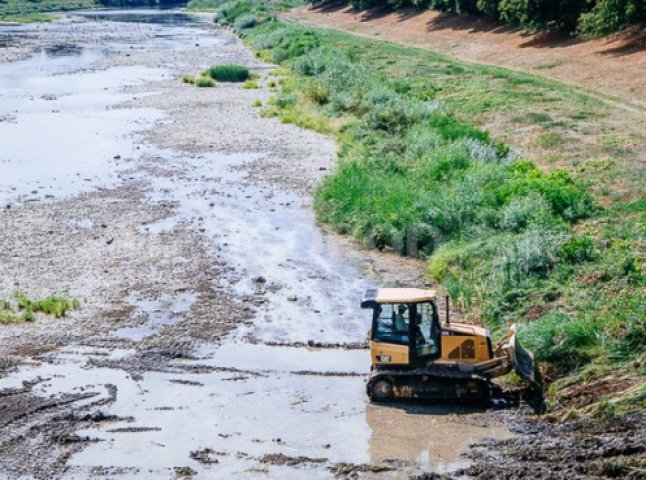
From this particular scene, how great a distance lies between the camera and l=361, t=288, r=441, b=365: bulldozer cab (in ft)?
58.2

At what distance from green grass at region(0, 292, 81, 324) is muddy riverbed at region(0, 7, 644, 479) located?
31 cm

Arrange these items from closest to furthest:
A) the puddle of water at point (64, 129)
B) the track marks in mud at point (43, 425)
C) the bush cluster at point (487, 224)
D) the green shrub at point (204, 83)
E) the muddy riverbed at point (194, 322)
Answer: the track marks in mud at point (43, 425) < the muddy riverbed at point (194, 322) < the bush cluster at point (487, 224) < the puddle of water at point (64, 129) < the green shrub at point (204, 83)

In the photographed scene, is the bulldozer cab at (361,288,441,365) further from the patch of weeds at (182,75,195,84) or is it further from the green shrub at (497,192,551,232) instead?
the patch of weeds at (182,75,195,84)

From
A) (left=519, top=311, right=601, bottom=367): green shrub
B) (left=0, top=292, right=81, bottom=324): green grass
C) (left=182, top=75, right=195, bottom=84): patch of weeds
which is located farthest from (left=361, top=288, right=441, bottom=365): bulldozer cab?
(left=182, top=75, right=195, bottom=84): patch of weeds

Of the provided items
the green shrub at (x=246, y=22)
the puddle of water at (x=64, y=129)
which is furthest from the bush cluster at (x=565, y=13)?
the green shrub at (x=246, y=22)

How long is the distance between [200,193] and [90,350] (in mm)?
A: 14532

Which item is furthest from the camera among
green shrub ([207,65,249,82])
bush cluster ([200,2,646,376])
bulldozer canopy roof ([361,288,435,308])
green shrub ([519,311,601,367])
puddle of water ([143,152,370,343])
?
green shrub ([207,65,249,82])

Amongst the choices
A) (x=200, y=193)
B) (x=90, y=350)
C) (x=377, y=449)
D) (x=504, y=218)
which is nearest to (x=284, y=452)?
(x=377, y=449)

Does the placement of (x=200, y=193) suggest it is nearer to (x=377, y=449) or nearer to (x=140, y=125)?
(x=140, y=125)

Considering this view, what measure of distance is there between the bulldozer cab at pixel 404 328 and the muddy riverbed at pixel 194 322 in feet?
3.54

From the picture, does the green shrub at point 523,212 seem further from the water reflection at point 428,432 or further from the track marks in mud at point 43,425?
the track marks in mud at point 43,425

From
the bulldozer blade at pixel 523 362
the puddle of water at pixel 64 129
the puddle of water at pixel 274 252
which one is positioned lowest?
the puddle of water at pixel 274 252

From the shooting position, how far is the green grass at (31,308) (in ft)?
75.0

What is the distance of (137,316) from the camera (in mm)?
23219
